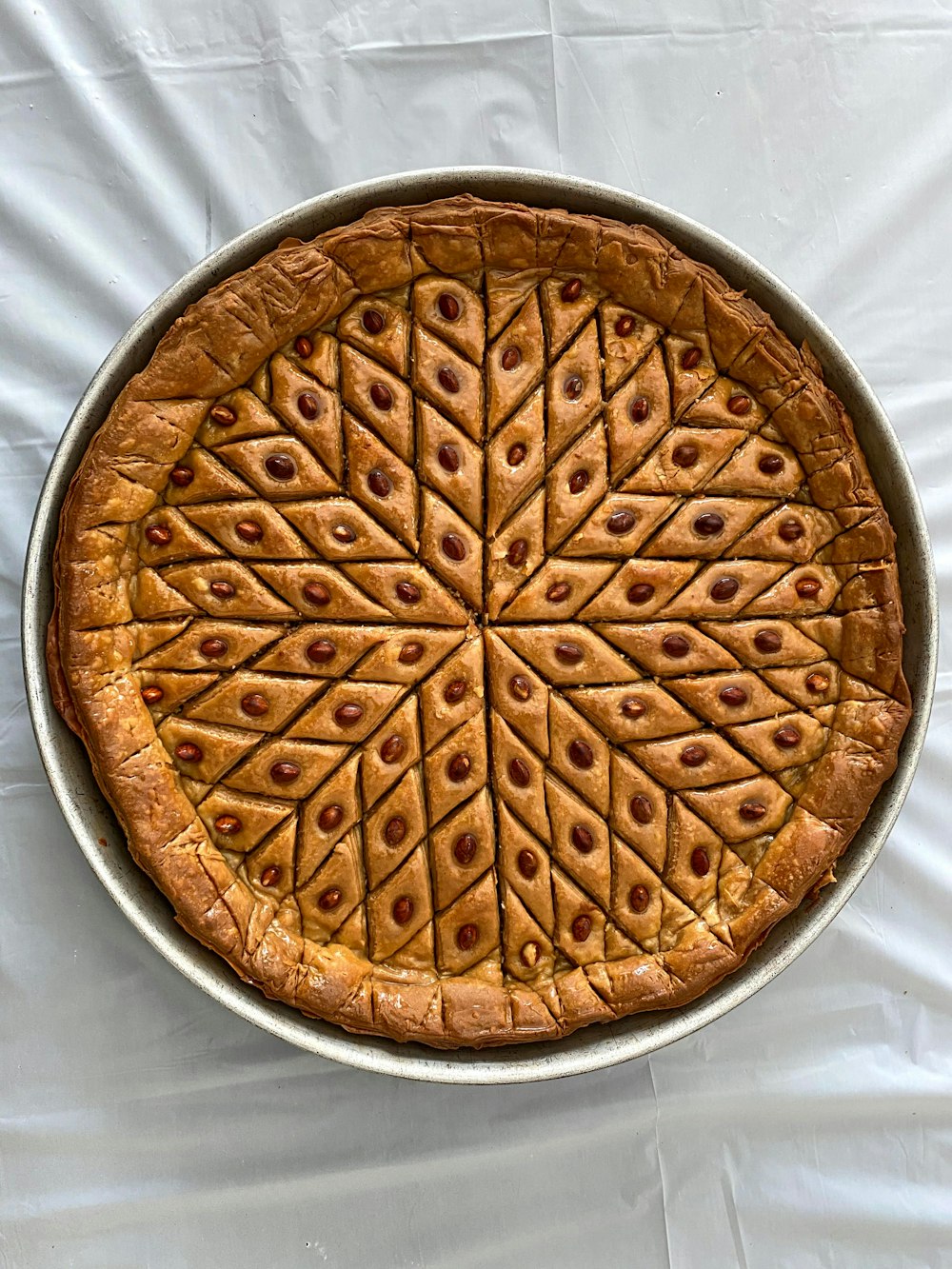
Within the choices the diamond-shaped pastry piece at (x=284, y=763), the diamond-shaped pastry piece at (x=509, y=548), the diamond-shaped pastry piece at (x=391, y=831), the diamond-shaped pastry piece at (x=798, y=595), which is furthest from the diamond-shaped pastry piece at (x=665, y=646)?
the diamond-shaped pastry piece at (x=284, y=763)

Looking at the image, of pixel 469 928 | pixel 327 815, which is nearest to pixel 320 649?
pixel 327 815

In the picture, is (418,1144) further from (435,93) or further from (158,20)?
(158,20)

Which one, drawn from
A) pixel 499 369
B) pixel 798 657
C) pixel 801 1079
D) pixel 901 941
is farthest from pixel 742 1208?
pixel 499 369

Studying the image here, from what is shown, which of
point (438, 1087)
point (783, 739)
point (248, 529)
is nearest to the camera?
point (248, 529)

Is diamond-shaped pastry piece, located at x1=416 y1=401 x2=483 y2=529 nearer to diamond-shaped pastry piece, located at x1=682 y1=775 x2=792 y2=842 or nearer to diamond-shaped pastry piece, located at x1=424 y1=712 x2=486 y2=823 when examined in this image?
diamond-shaped pastry piece, located at x1=424 y1=712 x2=486 y2=823

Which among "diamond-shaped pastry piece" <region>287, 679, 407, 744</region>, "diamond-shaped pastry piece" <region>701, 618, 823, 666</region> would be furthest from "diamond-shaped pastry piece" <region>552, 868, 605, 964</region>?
"diamond-shaped pastry piece" <region>701, 618, 823, 666</region>

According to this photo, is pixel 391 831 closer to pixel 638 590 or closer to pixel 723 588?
pixel 638 590

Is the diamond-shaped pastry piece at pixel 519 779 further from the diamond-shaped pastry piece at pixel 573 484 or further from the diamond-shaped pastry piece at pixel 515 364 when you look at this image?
the diamond-shaped pastry piece at pixel 515 364
